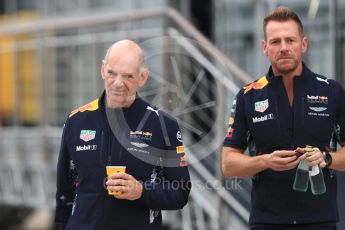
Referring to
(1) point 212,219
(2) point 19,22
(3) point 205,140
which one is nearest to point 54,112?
(3) point 205,140

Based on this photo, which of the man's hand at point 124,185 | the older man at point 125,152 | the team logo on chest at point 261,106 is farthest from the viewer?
the team logo on chest at point 261,106

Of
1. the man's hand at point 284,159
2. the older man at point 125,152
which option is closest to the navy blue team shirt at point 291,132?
the man's hand at point 284,159

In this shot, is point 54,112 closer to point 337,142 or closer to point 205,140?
point 205,140

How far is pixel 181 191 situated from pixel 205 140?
10.8 ft

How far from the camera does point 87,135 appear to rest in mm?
3365

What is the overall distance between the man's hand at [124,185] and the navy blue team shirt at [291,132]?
590 mm

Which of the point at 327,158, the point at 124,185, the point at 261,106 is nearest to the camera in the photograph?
the point at 124,185

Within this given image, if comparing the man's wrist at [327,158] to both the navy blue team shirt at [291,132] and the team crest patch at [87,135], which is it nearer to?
the navy blue team shirt at [291,132]

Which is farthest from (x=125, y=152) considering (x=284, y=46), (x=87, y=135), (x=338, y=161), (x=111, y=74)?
(x=338, y=161)

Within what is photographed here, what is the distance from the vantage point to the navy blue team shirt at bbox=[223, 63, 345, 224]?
3.35 meters

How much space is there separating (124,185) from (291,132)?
83cm

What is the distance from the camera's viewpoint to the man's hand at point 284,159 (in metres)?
3.16

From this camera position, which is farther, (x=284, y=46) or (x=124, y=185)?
(x=284, y=46)

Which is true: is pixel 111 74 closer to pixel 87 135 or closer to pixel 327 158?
pixel 87 135
